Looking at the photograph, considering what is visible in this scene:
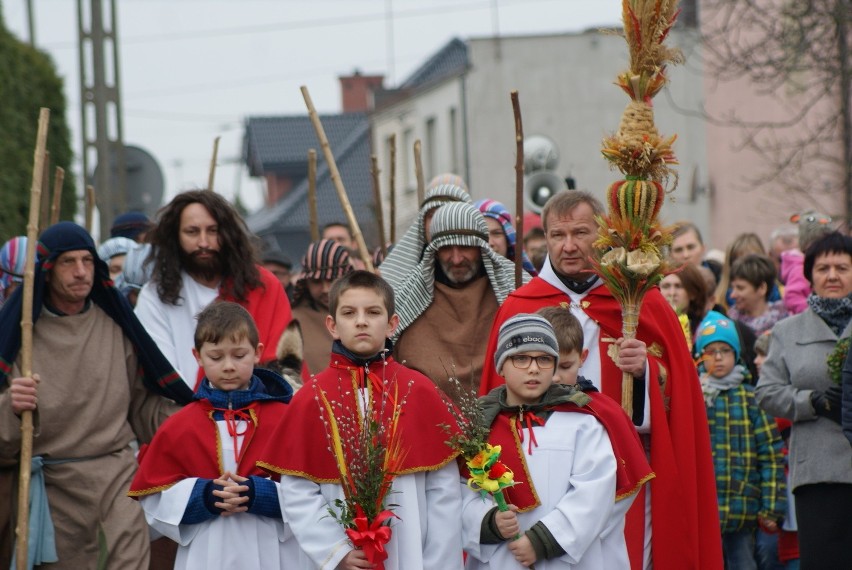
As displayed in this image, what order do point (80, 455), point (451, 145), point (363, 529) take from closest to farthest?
point (363, 529) → point (80, 455) → point (451, 145)

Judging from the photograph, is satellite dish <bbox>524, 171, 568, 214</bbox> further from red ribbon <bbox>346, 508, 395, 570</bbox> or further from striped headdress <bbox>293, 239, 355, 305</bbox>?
red ribbon <bbox>346, 508, 395, 570</bbox>

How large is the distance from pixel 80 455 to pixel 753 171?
2214 cm

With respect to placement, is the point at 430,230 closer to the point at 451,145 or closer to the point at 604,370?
the point at 604,370

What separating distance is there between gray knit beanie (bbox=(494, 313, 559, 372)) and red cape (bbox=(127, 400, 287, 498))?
1.11m

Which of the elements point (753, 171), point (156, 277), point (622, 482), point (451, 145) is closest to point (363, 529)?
point (622, 482)

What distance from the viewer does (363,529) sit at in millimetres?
5543

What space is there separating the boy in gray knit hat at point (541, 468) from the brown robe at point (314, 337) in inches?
119

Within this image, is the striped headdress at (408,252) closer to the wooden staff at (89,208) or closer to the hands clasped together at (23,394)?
the hands clasped together at (23,394)

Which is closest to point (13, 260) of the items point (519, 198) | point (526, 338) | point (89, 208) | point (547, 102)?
point (89, 208)

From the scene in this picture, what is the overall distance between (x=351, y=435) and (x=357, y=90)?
51.5m

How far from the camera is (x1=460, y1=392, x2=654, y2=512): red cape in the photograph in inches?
230

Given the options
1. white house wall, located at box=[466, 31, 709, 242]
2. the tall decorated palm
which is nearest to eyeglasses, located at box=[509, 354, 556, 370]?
the tall decorated palm

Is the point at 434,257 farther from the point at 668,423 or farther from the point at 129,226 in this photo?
the point at 129,226

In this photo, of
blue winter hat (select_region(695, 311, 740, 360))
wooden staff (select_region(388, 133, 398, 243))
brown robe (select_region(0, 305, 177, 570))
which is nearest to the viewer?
brown robe (select_region(0, 305, 177, 570))
